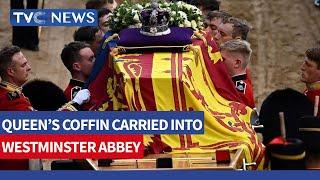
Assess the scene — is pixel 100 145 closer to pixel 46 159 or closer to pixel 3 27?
pixel 46 159

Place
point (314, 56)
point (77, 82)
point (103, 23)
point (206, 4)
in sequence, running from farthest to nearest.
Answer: point (206, 4) < point (103, 23) < point (77, 82) < point (314, 56)

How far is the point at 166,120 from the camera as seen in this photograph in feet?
22.5

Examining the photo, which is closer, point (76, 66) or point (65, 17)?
point (76, 66)

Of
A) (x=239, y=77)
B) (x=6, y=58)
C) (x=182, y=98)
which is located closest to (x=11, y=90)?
(x=6, y=58)

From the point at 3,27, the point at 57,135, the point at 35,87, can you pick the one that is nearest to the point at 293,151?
the point at 57,135

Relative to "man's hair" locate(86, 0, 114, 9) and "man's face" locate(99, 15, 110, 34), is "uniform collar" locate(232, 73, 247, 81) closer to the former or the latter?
"man's face" locate(99, 15, 110, 34)

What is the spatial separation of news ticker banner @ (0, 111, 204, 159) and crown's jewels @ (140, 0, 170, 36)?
0.91m

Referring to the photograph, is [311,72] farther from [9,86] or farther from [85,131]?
[9,86]

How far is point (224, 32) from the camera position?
9.30 m

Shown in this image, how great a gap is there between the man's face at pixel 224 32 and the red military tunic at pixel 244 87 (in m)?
0.92

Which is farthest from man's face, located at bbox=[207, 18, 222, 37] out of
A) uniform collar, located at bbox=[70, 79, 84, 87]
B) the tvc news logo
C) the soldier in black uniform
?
the soldier in black uniform

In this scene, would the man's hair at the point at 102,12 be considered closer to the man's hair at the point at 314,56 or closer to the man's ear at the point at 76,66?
the man's ear at the point at 76,66

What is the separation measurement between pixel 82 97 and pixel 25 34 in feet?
16.5

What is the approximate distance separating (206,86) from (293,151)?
5.62ft
